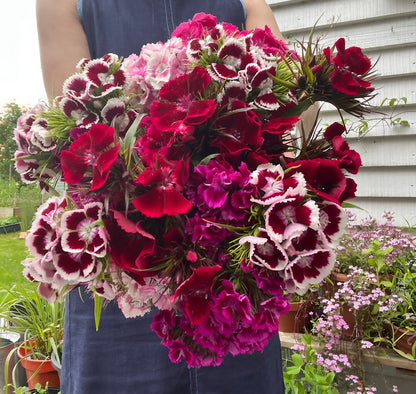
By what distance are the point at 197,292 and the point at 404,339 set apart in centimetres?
155

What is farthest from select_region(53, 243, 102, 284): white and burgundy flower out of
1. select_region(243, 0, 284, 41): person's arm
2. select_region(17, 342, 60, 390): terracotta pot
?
select_region(17, 342, 60, 390): terracotta pot

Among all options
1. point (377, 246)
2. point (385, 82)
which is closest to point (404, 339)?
point (377, 246)

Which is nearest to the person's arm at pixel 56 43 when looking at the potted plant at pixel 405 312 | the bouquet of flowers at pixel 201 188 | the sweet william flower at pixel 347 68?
the bouquet of flowers at pixel 201 188

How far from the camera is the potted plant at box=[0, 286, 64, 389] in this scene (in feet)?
6.13

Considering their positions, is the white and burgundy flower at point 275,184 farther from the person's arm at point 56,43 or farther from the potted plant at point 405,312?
the potted plant at point 405,312

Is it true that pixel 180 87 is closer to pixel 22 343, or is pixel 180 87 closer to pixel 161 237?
pixel 161 237

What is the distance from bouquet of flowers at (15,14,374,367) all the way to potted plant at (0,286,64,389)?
4.89 feet

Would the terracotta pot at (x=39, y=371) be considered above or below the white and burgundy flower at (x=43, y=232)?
below

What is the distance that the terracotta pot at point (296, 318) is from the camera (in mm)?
2023

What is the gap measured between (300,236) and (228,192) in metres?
0.08

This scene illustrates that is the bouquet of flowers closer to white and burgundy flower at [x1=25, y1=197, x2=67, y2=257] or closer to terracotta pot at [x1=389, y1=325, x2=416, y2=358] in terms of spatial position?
white and burgundy flower at [x1=25, y1=197, x2=67, y2=257]

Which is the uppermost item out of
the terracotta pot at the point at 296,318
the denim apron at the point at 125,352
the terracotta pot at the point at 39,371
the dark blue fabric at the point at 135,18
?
the dark blue fabric at the point at 135,18

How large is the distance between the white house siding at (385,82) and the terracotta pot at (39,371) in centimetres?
171

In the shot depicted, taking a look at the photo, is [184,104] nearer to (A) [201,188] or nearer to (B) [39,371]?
(A) [201,188]
